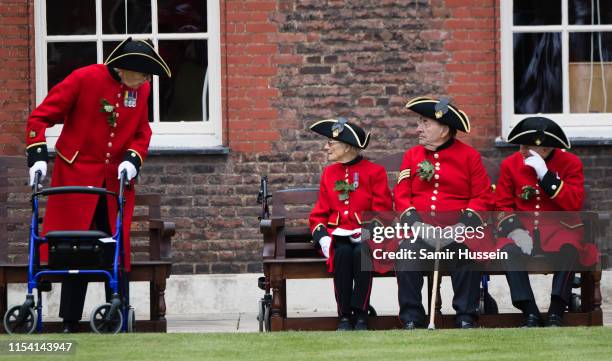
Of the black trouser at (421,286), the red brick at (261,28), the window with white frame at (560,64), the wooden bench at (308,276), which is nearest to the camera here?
the black trouser at (421,286)

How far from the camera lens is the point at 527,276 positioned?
452 inches

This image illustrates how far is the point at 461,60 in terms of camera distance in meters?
13.8

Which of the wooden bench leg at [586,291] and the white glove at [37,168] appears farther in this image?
the wooden bench leg at [586,291]

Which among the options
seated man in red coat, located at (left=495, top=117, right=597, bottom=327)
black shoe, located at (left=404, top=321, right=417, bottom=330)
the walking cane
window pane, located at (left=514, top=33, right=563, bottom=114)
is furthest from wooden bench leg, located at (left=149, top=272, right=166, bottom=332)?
window pane, located at (left=514, top=33, right=563, bottom=114)

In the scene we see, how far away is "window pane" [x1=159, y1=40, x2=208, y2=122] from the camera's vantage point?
545 inches

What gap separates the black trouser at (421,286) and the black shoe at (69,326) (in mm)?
2175

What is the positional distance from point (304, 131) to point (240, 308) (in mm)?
1540

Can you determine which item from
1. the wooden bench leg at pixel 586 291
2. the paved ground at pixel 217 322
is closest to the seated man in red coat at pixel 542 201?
the wooden bench leg at pixel 586 291

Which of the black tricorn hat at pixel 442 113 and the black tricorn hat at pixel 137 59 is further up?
the black tricorn hat at pixel 137 59

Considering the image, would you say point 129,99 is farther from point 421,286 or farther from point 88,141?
point 421,286

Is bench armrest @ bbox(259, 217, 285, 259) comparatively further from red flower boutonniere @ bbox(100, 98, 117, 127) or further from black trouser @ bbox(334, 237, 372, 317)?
red flower boutonniere @ bbox(100, 98, 117, 127)

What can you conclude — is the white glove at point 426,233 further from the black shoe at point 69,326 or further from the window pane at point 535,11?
the window pane at point 535,11

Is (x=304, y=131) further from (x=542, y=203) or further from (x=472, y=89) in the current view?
(x=542, y=203)

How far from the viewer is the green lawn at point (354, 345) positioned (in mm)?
9266
